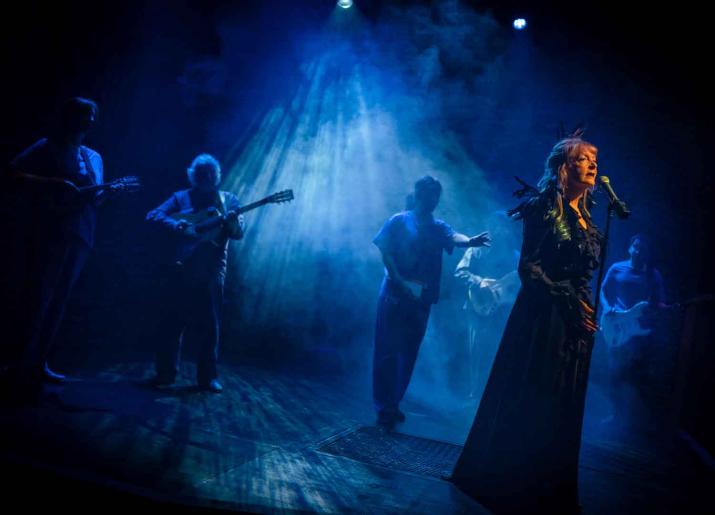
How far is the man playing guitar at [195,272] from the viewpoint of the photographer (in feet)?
16.6

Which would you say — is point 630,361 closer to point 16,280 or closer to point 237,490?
point 237,490

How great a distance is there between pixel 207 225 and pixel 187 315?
1.05 m

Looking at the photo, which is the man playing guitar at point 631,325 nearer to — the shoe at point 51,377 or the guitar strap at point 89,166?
the guitar strap at point 89,166

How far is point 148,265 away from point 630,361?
771 cm

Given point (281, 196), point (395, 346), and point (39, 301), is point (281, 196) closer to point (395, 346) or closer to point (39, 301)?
point (395, 346)

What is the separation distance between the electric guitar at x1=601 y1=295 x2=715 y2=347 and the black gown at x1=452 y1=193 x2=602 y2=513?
164 inches

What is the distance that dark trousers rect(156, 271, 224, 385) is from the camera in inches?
200

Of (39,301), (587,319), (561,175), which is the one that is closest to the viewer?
(587,319)

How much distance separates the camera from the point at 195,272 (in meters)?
5.10

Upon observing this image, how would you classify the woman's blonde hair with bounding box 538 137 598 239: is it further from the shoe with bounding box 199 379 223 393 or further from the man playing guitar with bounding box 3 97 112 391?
the shoe with bounding box 199 379 223 393

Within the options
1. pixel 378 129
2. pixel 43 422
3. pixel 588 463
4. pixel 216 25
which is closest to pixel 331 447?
pixel 43 422

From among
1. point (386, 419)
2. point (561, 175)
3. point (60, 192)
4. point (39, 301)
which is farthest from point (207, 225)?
point (561, 175)

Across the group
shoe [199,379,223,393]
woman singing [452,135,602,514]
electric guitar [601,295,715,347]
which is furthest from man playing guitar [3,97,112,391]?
electric guitar [601,295,715,347]

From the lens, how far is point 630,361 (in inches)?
261
